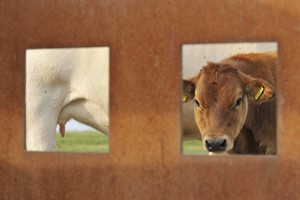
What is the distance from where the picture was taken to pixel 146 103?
5637 millimetres

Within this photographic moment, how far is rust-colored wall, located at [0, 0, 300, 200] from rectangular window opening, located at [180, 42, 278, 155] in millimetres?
1121

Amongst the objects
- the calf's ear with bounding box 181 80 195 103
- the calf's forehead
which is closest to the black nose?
the calf's forehead

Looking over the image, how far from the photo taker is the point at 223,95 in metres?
7.24

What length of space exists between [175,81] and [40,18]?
0.96 metres

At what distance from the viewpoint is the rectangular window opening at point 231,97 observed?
7156 mm

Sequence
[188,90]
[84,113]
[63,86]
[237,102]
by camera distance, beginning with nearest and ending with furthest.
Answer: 1. [237,102]
2. [188,90]
3. [63,86]
4. [84,113]

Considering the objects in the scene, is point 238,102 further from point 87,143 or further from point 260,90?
point 87,143

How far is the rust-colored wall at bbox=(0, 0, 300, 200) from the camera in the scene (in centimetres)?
539

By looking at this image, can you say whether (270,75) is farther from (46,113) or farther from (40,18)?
(40,18)

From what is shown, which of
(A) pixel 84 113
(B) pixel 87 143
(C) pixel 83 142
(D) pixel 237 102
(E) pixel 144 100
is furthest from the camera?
(C) pixel 83 142

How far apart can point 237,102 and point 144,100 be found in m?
1.81

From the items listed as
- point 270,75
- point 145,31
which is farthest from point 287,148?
point 270,75

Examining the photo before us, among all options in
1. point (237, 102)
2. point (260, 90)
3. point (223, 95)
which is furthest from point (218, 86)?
point (260, 90)

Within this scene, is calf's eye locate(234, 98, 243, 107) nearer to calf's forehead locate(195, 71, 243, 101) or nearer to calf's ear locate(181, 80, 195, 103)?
calf's forehead locate(195, 71, 243, 101)
